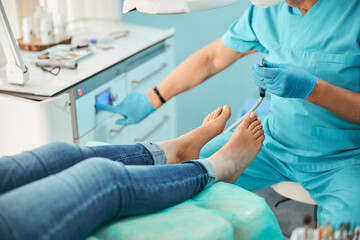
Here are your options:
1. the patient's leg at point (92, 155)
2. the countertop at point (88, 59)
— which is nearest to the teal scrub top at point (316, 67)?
the patient's leg at point (92, 155)

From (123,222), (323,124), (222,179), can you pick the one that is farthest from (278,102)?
(123,222)

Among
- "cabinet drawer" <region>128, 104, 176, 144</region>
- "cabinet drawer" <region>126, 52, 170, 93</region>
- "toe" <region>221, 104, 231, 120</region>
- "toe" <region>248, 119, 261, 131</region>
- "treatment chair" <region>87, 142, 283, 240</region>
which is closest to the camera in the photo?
"treatment chair" <region>87, 142, 283, 240</region>

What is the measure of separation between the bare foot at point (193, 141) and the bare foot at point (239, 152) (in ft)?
0.34

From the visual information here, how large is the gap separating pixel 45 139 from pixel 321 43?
1.01 m

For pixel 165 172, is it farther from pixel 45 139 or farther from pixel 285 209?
pixel 285 209

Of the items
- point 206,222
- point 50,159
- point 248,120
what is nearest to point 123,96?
point 248,120

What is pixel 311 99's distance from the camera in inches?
53.1

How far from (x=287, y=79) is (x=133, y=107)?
0.73m

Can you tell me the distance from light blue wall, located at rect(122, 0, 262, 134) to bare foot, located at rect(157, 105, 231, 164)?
1228 millimetres

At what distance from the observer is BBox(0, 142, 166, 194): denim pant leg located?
102cm

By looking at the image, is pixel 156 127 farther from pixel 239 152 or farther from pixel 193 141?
pixel 239 152

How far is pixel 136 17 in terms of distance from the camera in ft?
9.52

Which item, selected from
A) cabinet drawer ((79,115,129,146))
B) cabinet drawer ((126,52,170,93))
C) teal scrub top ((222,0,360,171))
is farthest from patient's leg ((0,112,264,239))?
cabinet drawer ((126,52,170,93))

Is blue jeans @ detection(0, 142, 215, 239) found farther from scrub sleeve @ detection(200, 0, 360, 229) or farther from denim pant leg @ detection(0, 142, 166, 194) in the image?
scrub sleeve @ detection(200, 0, 360, 229)
